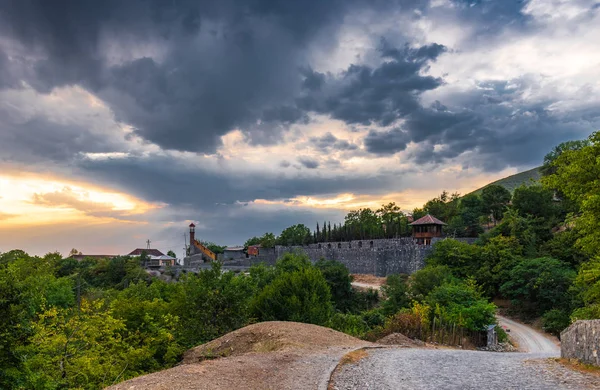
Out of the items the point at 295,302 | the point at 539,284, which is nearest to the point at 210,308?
the point at 295,302

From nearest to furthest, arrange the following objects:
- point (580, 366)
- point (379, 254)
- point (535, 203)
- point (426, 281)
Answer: point (580, 366)
point (426, 281)
point (535, 203)
point (379, 254)

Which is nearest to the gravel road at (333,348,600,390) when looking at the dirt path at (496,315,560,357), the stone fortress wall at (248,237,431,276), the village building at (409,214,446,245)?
the dirt path at (496,315,560,357)

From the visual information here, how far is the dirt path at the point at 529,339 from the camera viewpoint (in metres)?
24.2

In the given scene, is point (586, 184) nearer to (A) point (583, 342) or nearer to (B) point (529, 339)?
(A) point (583, 342)

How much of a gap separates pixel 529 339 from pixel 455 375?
21052 millimetres

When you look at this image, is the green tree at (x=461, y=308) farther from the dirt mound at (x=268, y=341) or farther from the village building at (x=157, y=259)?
the village building at (x=157, y=259)

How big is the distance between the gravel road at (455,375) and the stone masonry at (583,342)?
50 centimetres

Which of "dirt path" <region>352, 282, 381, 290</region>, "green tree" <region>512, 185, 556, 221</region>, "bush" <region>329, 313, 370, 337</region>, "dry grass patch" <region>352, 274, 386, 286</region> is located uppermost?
"green tree" <region>512, 185, 556, 221</region>

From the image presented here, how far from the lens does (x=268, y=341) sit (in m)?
14.4

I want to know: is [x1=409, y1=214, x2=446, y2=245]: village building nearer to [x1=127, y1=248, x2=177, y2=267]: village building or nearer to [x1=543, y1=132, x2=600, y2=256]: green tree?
[x1=543, y1=132, x2=600, y2=256]: green tree

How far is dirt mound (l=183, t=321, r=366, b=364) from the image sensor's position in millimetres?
13750

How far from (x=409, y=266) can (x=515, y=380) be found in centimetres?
3854

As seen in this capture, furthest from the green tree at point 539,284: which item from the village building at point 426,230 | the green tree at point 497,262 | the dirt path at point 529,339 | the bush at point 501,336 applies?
the village building at point 426,230

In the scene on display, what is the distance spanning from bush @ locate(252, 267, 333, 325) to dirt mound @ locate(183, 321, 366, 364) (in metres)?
4.85
